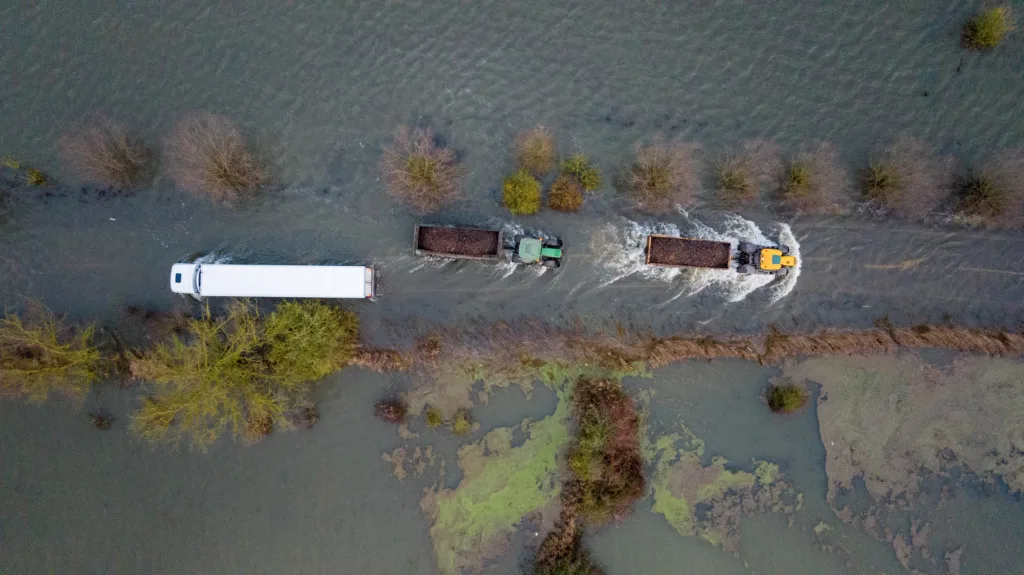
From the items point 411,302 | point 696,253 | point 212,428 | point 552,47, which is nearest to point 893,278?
point 696,253

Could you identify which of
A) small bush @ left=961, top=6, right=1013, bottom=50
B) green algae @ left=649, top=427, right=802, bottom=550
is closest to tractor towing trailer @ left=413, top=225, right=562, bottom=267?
green algae @ left=649, top=427, right=802, bottom=550

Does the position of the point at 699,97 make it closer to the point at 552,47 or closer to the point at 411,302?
the point at 552,47

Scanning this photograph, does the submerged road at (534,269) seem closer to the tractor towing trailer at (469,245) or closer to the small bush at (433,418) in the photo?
the tractor towing trailer at (469,245)

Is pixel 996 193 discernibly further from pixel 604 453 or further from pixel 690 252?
pixel 604 453

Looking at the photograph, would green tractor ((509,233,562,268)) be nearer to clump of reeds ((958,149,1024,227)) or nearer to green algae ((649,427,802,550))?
green algae ((649,427,802,550))

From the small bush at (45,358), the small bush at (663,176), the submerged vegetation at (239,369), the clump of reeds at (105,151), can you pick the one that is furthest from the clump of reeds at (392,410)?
the clump of reeds at (105,151)
